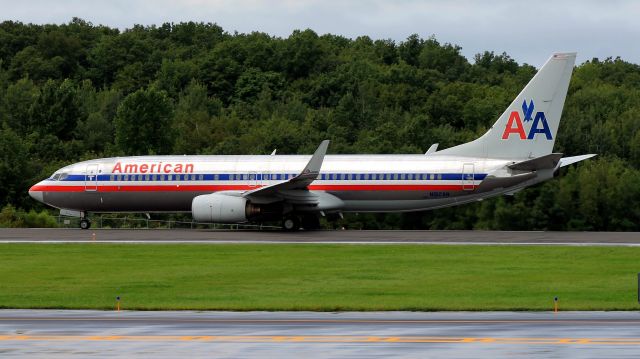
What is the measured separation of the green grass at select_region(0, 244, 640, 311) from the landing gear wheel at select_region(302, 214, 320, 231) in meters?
9.32

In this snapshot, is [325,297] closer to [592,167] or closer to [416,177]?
[416,177]

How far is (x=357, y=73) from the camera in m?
113

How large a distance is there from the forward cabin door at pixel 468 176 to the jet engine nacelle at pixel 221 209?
9.80 meters

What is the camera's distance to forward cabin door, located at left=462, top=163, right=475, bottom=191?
5216 cm

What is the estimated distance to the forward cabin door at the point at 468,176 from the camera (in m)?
52.2

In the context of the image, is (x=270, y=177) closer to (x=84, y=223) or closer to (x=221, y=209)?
(x=221, y=209)

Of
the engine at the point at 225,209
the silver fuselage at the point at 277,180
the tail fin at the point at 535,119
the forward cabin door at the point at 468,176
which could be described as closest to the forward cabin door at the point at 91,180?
the silver fuselage at the point at 277,180

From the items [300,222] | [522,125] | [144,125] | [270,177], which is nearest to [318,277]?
[270,177]

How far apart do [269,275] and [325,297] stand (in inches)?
236

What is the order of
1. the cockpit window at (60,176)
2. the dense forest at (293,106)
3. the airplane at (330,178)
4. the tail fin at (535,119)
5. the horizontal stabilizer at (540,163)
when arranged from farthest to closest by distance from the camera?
1. the dense forest at (293,106)
2. the cockpit window at (60,176)
3. the airplane at (330,178)
4. the tail fin at (535,119)
5. the horizontal stabilizer at (540,163)

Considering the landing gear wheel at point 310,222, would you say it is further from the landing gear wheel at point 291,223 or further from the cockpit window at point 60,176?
the cockpit window at point 60,176

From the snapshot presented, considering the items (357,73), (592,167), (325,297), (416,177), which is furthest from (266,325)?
(357,73)

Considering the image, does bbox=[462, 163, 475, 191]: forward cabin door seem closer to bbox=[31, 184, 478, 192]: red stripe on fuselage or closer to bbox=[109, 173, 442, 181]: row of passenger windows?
bbox=[31, 184, 478, 192]: red stripe on fuselage

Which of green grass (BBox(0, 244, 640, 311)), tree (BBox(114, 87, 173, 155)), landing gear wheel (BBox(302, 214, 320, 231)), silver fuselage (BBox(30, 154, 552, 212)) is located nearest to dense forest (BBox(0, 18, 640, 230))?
tree (BBox(114, 87, 173, 155))
